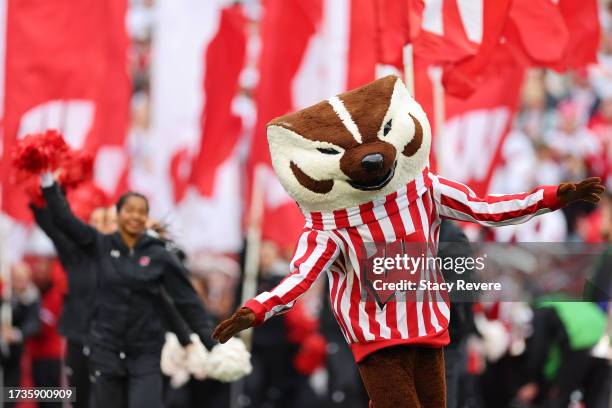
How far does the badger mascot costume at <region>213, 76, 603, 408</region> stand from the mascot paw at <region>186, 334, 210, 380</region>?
6.40ft

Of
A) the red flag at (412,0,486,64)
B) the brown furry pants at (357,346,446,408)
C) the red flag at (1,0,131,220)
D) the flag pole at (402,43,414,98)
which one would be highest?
the red flag at (1,0,131,220)

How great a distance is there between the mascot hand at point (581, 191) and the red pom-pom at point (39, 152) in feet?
12.3

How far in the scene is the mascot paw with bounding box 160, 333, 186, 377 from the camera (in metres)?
9.89

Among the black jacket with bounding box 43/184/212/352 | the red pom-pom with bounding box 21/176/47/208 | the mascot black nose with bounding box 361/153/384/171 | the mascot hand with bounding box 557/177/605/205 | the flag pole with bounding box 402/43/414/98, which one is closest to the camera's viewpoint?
the mascot black nose with bounding box 361/153/384/171

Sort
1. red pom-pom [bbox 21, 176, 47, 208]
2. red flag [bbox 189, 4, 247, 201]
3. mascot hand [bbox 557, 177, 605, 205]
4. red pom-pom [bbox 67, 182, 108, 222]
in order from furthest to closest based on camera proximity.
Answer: red flag [bbox 189, 4, 247, 201]
red pom-pom [bbox 67, 182, 108, 222]
red pom-pom [bbox 21, 176, 47, 208]
mascot hand [bbox 557, 177, 605, 205]

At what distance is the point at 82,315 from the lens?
35.6 feet

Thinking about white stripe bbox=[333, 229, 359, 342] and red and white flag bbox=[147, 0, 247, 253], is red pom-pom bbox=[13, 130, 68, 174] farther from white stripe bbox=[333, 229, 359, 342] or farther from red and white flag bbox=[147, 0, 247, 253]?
red and white flag bbox=[147, 0, 247, 253]

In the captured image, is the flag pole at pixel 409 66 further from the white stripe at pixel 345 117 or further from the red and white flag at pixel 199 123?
the red and white flag at pixel 199 123

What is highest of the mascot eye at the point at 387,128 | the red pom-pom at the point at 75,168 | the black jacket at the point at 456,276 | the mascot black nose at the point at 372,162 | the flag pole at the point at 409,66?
the flag pole at the point at 409,66

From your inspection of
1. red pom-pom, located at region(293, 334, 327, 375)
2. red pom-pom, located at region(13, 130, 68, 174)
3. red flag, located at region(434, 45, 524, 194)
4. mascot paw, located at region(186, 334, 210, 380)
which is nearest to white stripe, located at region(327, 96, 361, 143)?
mascot paw, located at region(186, 334, 210, 380)

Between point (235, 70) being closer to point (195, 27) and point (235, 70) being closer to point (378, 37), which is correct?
point (195, 27)

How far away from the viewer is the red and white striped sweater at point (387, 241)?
751cm

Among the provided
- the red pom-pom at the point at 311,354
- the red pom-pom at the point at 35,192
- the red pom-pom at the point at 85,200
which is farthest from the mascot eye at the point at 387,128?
the red pom-pom at the point at 311,354

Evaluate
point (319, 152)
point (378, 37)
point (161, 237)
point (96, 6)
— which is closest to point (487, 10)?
point (378, 37)
